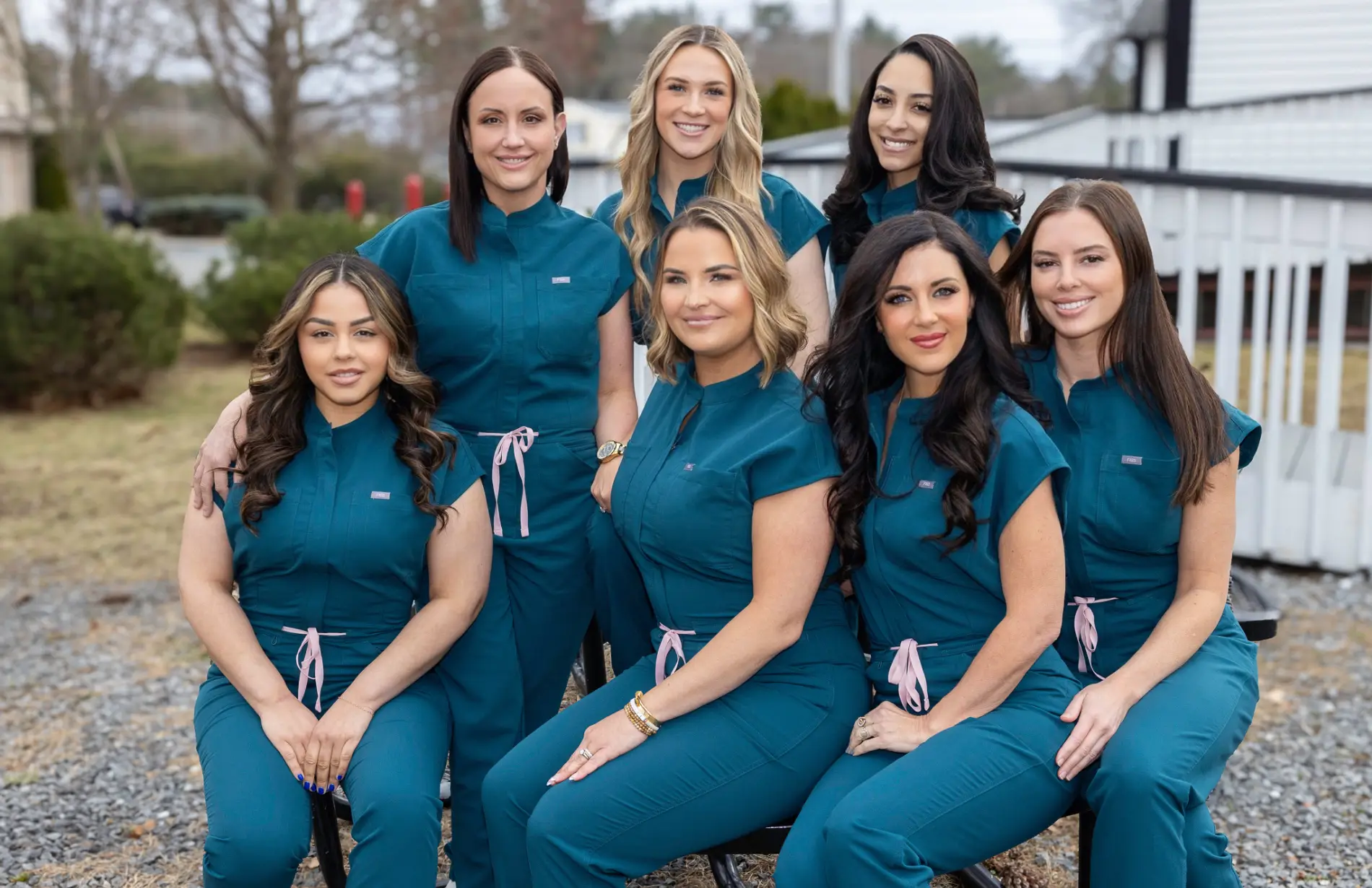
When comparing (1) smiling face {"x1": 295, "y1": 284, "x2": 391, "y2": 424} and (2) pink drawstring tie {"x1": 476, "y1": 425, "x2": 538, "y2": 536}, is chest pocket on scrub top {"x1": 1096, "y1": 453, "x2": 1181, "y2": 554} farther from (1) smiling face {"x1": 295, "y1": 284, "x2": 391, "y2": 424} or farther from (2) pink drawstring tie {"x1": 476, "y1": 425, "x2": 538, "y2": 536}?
(1) smiling face {"x1": 295, "y1": 284, "x2": 391, "y2": 424}

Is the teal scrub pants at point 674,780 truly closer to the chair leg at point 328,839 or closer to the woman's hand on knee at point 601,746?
the woman's hand on knee at point 601,746

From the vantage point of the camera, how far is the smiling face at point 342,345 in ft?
9.26

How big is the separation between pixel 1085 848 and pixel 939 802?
372mm

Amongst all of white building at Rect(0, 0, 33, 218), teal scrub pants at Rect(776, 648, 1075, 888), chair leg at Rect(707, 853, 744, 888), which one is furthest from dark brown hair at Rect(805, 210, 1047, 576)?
white building at Rect(0, 0, 33, 218)

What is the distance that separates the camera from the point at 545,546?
3148mm

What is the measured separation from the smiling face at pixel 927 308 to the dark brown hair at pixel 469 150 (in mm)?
993

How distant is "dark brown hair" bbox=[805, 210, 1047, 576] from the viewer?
2508 millimetres

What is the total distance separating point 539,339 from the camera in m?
3.08

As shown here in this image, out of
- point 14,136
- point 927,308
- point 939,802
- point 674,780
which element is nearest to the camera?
point 939,802

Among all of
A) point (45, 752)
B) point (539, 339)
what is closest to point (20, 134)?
point (45, 752)

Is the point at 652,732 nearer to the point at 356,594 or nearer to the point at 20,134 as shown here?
the point at 356,594

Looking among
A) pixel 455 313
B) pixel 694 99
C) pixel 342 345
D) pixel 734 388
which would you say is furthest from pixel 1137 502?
pixel 342 345

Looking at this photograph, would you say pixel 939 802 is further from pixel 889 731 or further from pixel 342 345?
pixel 342 345

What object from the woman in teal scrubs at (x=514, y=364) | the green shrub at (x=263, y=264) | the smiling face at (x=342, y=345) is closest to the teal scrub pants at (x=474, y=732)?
the woman in teal scrubs at (x=514, y=364)
